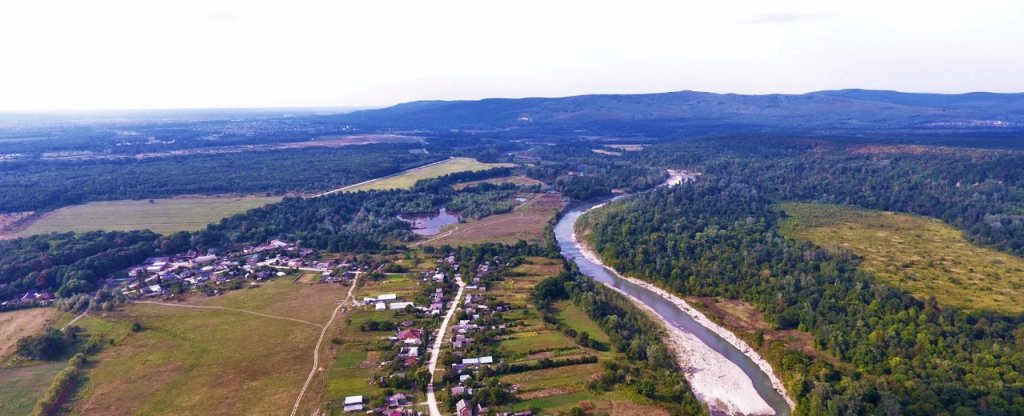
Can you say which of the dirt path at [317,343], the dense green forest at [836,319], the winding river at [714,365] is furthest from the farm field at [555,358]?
the dirt path at [317,343]

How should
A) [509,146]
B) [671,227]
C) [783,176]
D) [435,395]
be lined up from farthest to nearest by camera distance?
[509,146], [783,176], [671,227], [435,395]

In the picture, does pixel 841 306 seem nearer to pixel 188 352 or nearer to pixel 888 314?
pixel 888 314

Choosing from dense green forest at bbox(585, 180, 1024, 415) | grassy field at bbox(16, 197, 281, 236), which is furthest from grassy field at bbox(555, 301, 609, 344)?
grassy field at bbox(16, 197, 281, 236)

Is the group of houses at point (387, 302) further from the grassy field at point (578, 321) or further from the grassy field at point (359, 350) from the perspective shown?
the grassy field at point (578, 321)

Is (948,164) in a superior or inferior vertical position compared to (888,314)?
superior

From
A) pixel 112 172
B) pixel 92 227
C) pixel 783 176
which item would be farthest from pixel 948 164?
pixel 112 172

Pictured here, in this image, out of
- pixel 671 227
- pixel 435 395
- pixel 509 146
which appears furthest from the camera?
pixel 509 146
